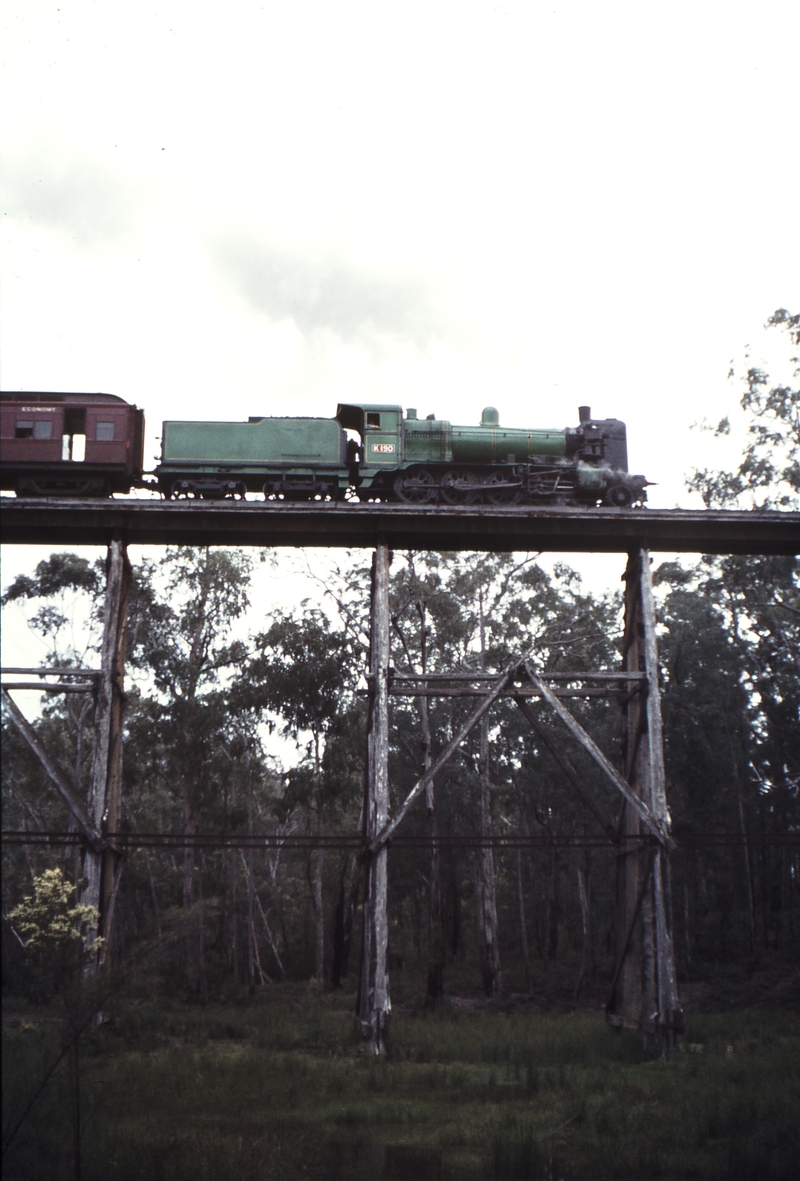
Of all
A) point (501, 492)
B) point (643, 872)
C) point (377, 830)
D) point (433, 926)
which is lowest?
point (433, 926)

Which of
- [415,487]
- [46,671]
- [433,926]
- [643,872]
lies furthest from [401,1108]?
[433,926]

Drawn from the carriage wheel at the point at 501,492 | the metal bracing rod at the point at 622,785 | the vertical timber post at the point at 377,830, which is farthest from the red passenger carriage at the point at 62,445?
the metal bracing rod at the point at 622,785

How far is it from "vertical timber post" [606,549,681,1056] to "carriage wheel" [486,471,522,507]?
86.4 inches

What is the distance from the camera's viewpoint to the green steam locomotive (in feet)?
55.6

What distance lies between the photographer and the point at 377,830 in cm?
1508

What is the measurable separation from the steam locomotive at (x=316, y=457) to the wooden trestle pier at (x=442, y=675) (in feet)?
3.42

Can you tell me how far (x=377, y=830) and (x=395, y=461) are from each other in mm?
6162

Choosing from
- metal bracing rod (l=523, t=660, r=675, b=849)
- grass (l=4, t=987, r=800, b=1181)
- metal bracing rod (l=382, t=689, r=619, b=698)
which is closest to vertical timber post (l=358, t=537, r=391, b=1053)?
metal bracing rod (l=382, t=689, r=619, b=698)

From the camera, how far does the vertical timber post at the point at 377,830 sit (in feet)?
48.3

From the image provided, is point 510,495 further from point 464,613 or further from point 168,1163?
point 464,613

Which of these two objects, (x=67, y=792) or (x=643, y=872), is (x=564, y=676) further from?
(x=67, y=792)

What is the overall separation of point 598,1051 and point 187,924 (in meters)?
16.3

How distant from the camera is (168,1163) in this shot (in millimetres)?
8797

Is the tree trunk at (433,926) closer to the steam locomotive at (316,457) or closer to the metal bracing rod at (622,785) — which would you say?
the steam locomotive at (316,457)
